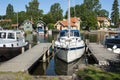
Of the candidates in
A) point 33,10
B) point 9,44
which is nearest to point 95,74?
point 9,44

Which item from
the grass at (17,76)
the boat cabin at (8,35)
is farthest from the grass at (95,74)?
the boat cabin at (8,35)

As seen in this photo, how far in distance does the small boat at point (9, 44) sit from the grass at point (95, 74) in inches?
397

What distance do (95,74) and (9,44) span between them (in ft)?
40.0

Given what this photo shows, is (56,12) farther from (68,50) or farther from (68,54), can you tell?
(68,50)

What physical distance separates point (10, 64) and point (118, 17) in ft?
363

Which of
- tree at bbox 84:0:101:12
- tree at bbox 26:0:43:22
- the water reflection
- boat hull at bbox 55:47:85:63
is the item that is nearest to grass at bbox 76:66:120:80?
the water reflection

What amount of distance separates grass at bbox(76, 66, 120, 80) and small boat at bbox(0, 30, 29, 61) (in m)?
10.1

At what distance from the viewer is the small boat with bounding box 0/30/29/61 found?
2436 centimetres

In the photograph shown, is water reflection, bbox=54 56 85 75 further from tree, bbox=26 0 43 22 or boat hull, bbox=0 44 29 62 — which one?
tree, bbox=26 0 43 22

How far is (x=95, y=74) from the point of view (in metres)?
15.0

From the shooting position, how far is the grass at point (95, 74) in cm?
1423

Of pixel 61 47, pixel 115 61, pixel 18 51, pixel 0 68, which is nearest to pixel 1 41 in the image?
pixel 18 51

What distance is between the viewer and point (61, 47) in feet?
78.5

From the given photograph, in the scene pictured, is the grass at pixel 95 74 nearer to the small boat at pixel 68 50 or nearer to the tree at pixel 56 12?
the small boat at pixel 68 50
